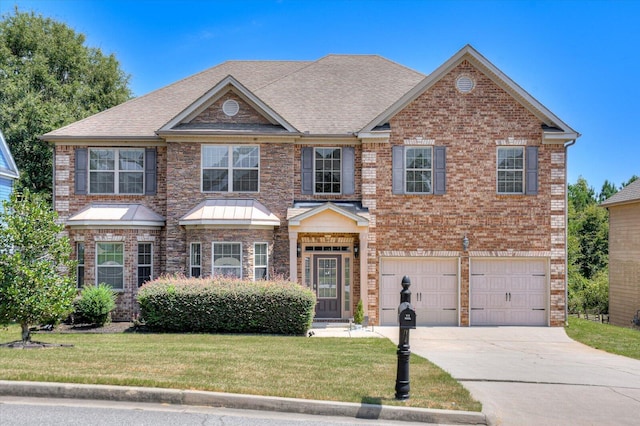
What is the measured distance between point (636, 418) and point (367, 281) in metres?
11.4

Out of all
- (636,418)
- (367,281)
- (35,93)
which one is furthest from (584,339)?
(35,93)

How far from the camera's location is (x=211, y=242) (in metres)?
19.1

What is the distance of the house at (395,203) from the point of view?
1967cm

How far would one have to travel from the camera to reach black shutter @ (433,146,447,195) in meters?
19.8

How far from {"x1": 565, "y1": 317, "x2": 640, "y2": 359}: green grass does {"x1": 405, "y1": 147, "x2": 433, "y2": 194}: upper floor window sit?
248 inches

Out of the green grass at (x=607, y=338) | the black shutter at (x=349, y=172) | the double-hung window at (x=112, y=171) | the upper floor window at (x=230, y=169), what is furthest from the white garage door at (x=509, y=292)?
the double-hung window at (x=112, y=171)

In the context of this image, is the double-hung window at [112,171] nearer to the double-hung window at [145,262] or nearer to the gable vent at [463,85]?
the double-hung window at [145,262]

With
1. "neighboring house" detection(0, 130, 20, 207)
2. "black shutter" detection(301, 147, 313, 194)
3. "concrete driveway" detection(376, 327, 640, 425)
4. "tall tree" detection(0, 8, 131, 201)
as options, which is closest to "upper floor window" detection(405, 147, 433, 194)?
"black shutter" detection(301, 147, 313, 194)

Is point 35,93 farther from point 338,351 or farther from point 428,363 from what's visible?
point 428,363

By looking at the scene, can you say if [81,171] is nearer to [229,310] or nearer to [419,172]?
[229,310]

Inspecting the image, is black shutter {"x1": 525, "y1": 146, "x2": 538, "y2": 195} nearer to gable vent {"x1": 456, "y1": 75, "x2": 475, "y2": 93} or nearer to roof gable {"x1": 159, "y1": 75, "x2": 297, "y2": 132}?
gable vent {"x1": 456, "y1": 75, "x2": 475, "y2": 93}

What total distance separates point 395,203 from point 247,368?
34.0ft

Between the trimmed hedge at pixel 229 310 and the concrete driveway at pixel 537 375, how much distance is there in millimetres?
2830

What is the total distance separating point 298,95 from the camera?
2266 centimetres
